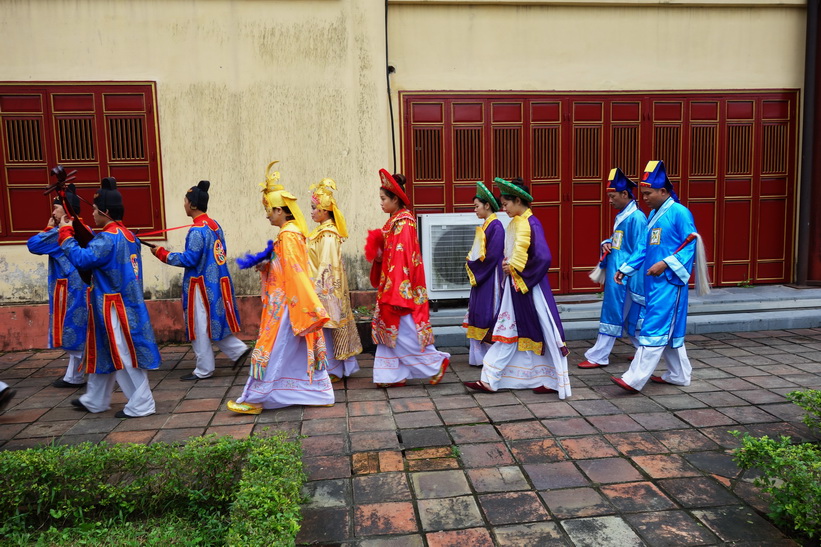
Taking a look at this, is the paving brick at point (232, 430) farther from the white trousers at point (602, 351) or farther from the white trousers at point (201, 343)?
the white trousers at point (602, 351)

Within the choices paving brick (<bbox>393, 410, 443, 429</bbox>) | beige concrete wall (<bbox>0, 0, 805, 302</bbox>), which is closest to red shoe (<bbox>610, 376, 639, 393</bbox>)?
paving brick (<bbox>393, 410, 443, 429</bbox>)

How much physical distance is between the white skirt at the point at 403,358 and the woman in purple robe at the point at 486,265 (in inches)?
25.5

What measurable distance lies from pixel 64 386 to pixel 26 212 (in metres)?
2.53

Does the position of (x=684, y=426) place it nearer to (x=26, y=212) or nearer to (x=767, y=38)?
(x=767, y=38)

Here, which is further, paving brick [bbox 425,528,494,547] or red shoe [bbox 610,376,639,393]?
red shoe [bbox 610,376,639,393]

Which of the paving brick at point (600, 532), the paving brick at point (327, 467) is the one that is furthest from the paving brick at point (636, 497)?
the paving brick at point (327, 467)

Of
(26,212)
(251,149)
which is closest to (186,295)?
(251,149)

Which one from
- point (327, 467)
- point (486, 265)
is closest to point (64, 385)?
point (327, 467)

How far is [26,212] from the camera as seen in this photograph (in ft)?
22.7

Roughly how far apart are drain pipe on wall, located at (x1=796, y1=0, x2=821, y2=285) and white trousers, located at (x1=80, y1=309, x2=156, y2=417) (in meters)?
8.17

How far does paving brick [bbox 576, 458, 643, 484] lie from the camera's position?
137 inches

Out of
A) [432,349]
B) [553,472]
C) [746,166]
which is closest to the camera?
[553,472]

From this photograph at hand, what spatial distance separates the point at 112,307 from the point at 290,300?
4.38 ft

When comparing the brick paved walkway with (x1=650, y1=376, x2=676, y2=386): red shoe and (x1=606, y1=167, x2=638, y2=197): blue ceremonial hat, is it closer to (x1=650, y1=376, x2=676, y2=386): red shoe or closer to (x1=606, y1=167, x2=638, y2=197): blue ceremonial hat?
(x1=650, y1=376, x2=676, y2=386): red shoe
